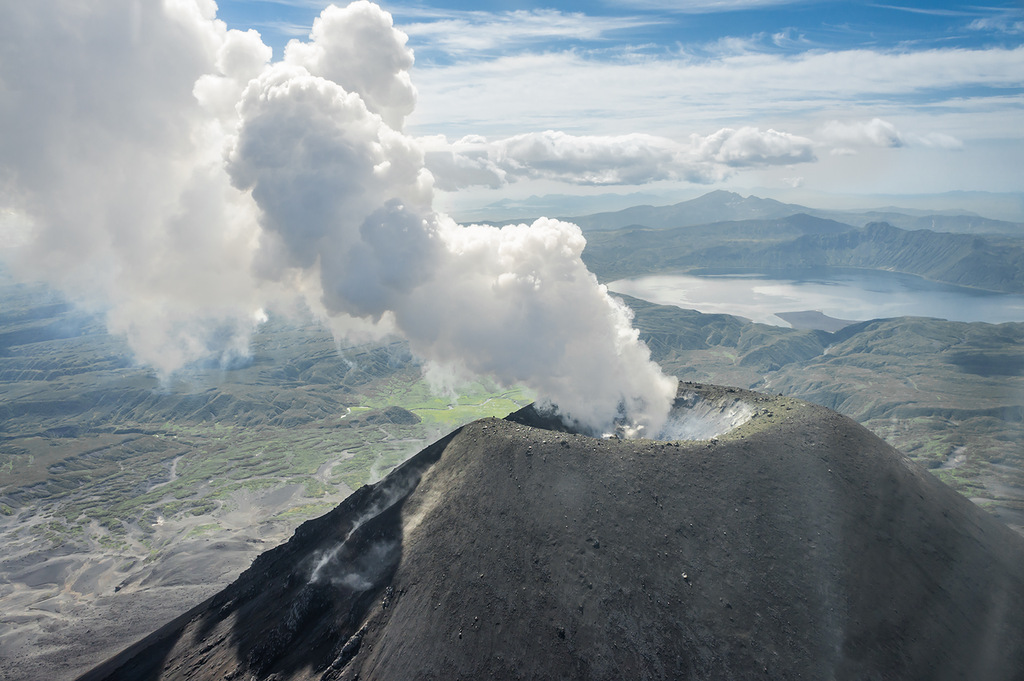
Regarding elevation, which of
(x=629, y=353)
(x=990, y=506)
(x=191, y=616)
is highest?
(x=629, y=353)

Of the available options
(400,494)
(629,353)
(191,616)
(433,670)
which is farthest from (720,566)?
(191,616)

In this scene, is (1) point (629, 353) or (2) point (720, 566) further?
(1) point (629, 353)

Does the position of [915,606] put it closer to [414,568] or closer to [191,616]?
[414,568]

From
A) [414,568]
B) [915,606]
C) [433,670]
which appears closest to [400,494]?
[414,568]

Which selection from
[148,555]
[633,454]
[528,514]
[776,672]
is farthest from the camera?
[148,555]

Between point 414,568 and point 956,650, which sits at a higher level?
point 414,568

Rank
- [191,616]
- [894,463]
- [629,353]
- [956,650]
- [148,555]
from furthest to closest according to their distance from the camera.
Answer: [148,555] < [629,353] < [191,616] < [894,463] < [956,650]
